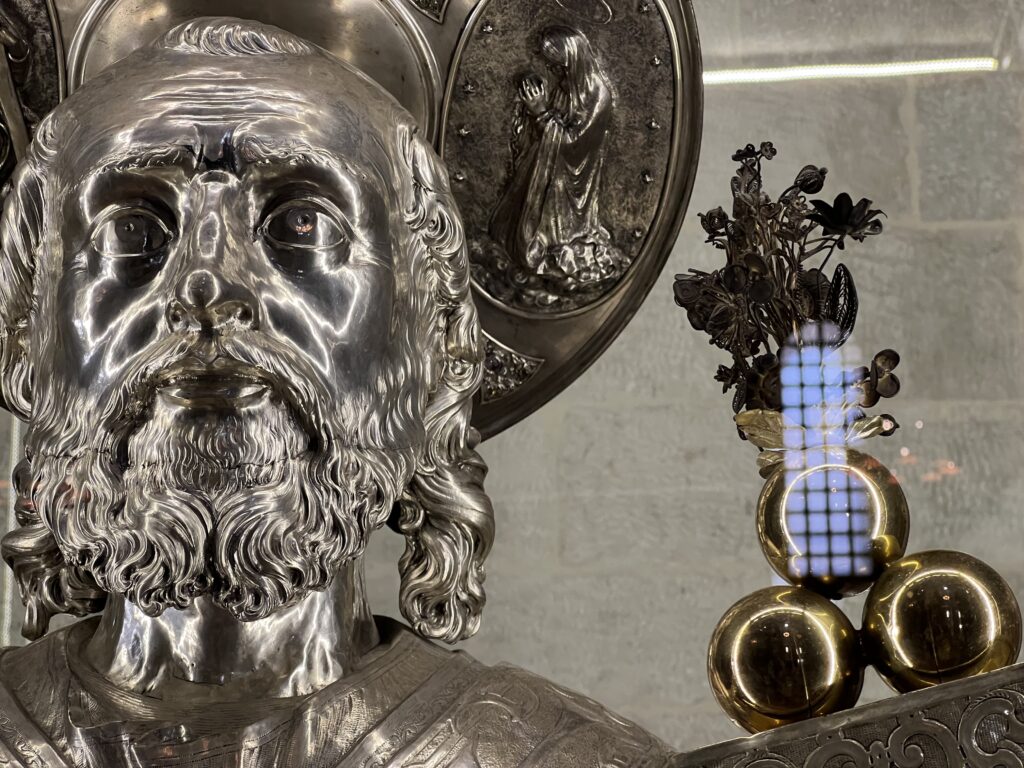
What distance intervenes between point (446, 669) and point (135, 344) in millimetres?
625

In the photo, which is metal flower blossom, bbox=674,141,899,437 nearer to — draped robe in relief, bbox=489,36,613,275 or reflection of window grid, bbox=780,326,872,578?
Answer: reflection of window grid, bbox=780,326,872,578

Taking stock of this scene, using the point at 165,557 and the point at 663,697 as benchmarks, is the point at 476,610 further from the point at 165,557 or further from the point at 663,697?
the point at 663,697

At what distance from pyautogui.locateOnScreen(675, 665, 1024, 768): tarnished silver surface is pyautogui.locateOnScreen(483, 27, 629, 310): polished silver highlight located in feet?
3.62

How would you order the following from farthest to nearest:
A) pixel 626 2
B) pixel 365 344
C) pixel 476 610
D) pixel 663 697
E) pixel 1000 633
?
pixel 663 697 < pixel 626 2 < pixel 476 610 < pixel 365 344 < pixel 1000 633

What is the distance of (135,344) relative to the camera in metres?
2.71

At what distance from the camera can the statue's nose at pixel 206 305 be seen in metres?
2.64

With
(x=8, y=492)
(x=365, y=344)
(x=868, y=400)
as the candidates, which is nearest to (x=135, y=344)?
(x=365, y=344)

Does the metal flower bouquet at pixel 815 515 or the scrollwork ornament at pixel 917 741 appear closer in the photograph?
the scrollwork ornament at pixel 917 741

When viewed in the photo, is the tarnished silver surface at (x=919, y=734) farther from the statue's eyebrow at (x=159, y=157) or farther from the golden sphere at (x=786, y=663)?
the statue's eyebrow at (x=159, y=157)

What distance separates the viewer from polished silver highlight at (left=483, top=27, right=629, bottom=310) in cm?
346

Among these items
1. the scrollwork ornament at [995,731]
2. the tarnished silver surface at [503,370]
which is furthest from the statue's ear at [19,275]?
the scrollwork ornament at [995,731]

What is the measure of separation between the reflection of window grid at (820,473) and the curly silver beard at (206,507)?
1.97 feet

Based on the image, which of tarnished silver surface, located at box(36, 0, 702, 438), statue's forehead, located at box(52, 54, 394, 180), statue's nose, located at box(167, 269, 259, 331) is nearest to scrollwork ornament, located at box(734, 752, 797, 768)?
statue's nose, located at box(167, 269, 259, 331)

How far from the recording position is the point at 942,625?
263 cm
